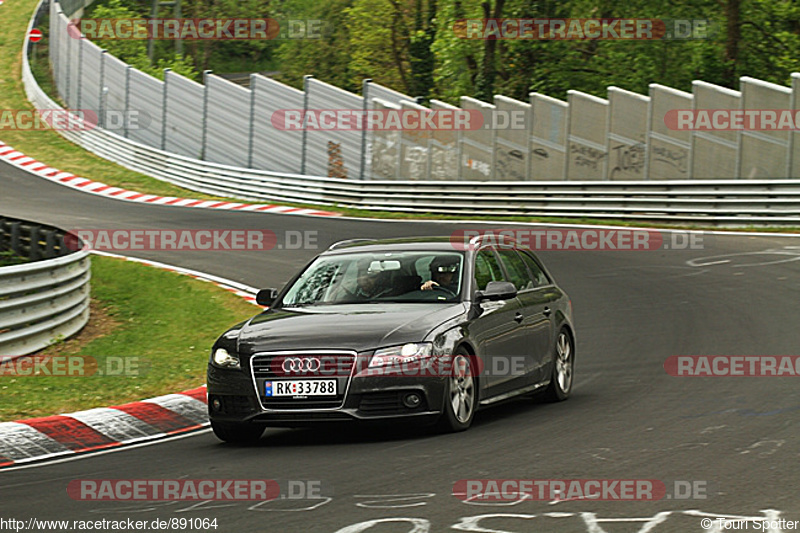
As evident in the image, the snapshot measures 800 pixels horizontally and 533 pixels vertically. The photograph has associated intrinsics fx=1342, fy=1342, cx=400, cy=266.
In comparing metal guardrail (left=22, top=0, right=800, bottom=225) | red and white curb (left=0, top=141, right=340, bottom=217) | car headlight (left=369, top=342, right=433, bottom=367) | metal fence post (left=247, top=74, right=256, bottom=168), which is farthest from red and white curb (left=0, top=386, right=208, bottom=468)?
metal fence post (left=247, top=74, right=256, bottom=168)

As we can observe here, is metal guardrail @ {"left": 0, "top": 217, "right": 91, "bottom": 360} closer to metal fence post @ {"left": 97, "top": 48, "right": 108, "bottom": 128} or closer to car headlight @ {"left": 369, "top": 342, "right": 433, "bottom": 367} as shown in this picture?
car headlight @ {"left": 369, "top": 342, "right": 433, "bottom": 367}

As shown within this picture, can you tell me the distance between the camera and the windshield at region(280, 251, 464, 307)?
1043 centimetres

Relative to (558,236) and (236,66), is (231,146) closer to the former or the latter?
(558,236)

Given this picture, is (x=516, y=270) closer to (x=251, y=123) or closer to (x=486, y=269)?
(x=486, y=269)

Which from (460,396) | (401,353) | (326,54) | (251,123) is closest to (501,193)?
(251,123)

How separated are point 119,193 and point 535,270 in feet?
93.0

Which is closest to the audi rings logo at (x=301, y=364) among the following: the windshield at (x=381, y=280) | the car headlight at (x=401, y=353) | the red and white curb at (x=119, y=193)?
the car headlight at (x=401, y=353)

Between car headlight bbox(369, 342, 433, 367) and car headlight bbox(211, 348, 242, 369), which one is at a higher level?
car headlight bbox(369, 342, 433, 367)

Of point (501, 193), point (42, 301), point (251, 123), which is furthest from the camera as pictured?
point (251, 123)

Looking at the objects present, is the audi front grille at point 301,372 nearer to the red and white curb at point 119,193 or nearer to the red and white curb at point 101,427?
the red and white curb at point 101,427

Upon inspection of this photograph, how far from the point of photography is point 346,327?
31.2ft

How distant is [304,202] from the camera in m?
36.5

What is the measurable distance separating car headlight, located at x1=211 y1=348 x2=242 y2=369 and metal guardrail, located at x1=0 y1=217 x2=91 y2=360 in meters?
4.88

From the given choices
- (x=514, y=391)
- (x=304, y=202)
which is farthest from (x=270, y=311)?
(x=304, y=202)
